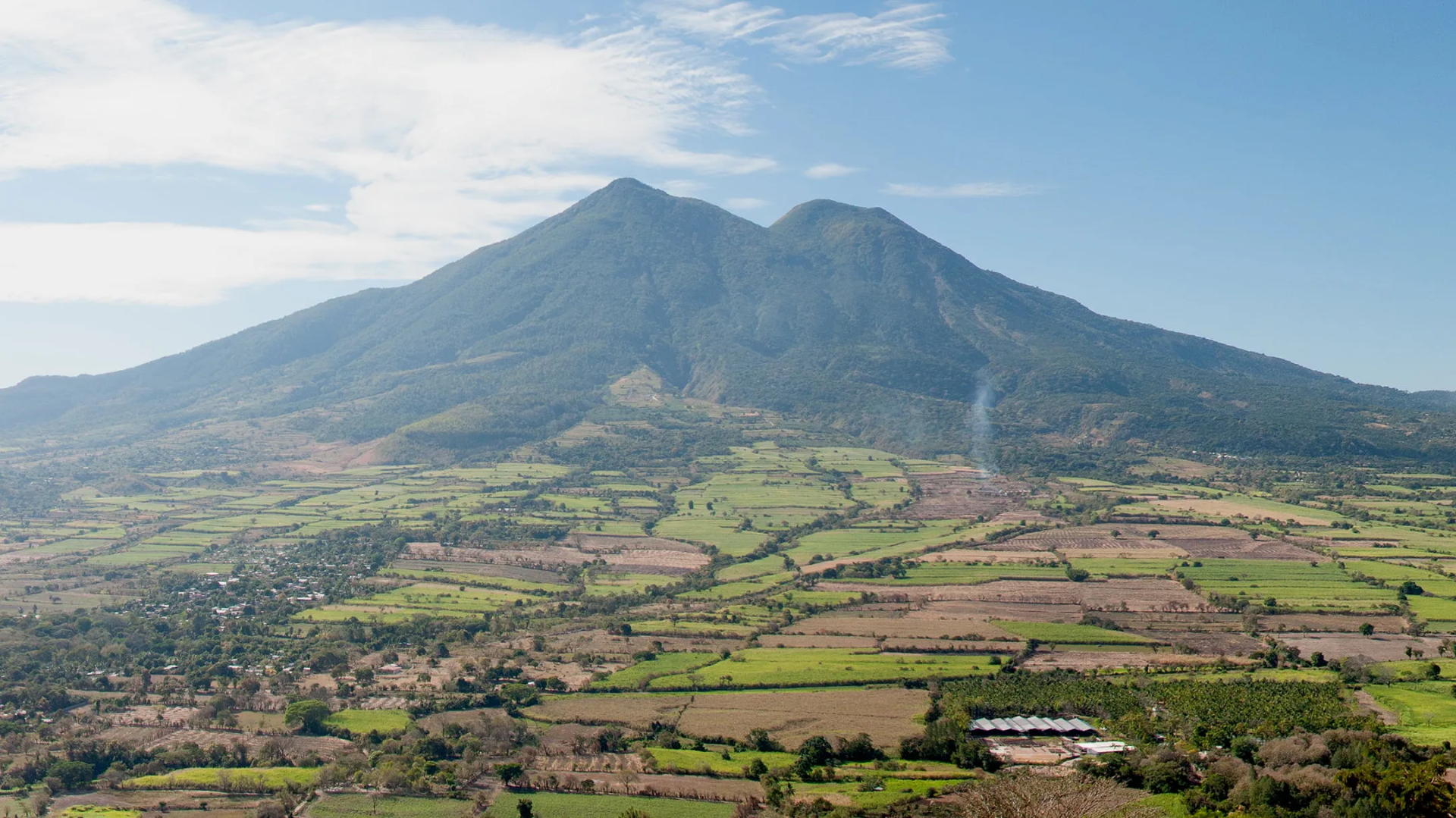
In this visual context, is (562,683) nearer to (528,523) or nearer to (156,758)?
(156,758)

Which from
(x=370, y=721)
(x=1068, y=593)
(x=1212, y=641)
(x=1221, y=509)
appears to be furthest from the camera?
(x=1221, y=509)

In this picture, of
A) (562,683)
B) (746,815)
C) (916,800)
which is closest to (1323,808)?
(916,800)

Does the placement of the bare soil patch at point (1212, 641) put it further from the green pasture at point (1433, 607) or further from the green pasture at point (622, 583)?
the green pasture at point (622, 583)

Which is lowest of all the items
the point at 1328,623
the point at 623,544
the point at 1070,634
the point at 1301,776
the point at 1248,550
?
the point at 1070,634

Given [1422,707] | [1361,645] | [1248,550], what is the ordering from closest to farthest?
[1422,707]
[1361,645]
[1248,550]

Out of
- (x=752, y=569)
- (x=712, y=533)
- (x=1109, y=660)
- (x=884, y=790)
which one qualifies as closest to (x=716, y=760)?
(x=884, y=790)

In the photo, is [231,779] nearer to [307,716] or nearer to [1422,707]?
[307,716]

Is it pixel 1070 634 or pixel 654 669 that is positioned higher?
pixel 1070 634

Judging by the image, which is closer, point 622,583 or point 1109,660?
point 1109,660
